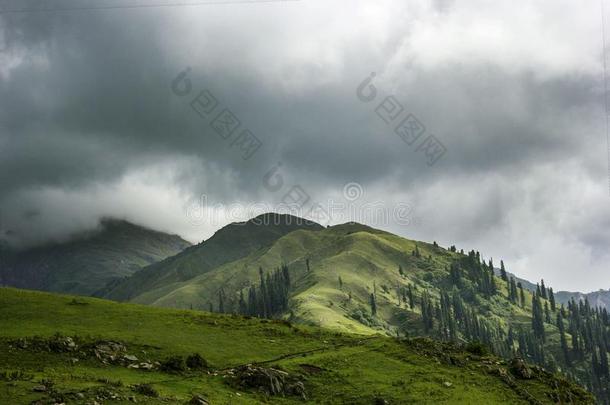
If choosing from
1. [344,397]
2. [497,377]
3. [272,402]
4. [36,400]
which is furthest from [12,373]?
[497,377]

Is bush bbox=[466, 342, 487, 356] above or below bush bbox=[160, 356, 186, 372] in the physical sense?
above

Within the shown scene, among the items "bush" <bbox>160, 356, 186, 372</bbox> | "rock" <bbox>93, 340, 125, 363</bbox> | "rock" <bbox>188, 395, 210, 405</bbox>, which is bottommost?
"rock" <bbox>188, 395, 210, 405</bbox>

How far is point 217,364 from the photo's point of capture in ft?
188

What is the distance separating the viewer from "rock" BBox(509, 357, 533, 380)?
6419cm

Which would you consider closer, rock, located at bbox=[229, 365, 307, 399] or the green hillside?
the green hillside

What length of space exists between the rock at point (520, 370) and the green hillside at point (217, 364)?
0.16m

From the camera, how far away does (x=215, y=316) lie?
80.5 meters

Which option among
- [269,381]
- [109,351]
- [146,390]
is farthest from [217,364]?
[146,390]

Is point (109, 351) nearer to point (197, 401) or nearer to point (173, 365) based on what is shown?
point (173, 365)

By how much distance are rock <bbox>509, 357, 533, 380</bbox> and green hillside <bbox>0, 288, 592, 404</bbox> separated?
0.16 meters

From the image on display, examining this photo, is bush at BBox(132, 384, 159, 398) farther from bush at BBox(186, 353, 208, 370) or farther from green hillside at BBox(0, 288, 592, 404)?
bush at BBox(186, 353, 208, 370)

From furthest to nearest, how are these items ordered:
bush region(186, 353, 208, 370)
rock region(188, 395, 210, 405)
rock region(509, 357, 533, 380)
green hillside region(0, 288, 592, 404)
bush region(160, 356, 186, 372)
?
rock region(509, 357, 533, 380), bush region(186, 353, 208, 370), bush region(160, 356, 186, 372), green hillside region(0, 288, 592, 404), rock region(188, 395, 210, 405)

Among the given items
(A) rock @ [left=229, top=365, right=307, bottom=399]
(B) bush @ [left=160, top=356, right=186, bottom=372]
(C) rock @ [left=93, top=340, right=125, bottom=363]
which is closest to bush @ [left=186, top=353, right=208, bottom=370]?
(B) bush @ [left=160, top=356, right=186, bottom=372]

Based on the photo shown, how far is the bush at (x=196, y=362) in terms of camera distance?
180ft
